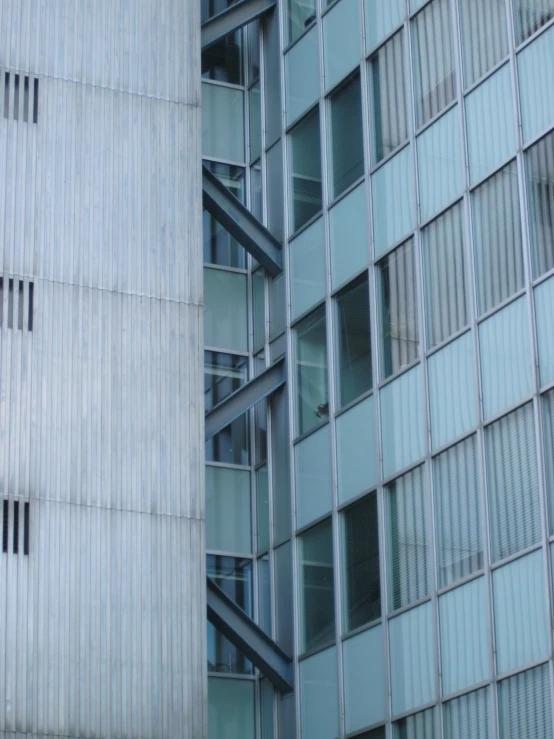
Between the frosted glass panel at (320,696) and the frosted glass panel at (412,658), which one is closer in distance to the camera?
the frosted glass panel at (412,658)

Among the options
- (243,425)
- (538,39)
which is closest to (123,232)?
(243,425)

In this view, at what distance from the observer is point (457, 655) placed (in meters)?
21.8

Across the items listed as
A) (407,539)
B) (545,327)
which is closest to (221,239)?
(407,539)

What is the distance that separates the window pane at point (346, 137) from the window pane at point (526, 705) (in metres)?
9.77

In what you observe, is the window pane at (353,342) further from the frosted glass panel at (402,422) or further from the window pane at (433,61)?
the window pane at (433,61)

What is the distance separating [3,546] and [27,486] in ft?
3.51

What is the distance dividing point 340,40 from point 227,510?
878cm

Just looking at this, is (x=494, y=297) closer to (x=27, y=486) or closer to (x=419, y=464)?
(x=419, y=464)

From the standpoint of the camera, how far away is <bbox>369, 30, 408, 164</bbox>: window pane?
25.5 meters

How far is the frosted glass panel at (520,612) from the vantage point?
20109 millimetres

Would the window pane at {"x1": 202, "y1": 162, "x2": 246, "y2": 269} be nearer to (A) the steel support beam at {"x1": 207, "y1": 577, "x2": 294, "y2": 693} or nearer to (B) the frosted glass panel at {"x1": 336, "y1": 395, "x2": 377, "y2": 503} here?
(B) the frosted glass panel at {"x1": 336, "y1": 395, "x2": 377, "y2": 503}

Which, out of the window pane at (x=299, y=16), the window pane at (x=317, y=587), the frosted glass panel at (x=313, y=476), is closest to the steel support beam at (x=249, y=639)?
the window pane at (x=317, y=587)

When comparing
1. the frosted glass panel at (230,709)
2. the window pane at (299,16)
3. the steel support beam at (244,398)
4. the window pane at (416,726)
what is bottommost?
the window pane at (416,726)

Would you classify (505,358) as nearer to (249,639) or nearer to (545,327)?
(545,327)
